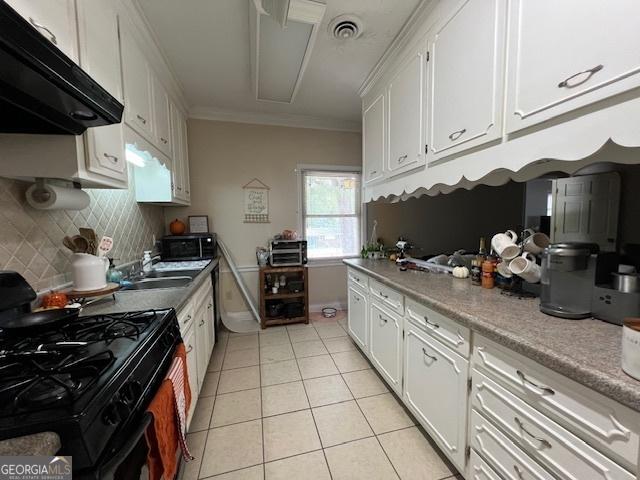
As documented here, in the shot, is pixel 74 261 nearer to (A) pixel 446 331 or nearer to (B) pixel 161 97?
(B) pixel 161 97

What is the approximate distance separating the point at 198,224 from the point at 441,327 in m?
2.82

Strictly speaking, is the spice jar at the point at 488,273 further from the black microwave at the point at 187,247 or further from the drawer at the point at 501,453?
the black microwave at the point at 187,247

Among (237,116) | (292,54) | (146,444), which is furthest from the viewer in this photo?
(237,116)

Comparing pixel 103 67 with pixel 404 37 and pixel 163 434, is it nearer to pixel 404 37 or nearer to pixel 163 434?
pixel 163 434

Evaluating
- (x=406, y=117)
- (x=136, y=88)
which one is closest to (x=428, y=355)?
(x=406, y=117)

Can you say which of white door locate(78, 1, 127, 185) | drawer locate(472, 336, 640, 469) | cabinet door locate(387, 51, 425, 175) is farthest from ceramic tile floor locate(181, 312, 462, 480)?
cabinet door locate(387, 51, 425, 175)

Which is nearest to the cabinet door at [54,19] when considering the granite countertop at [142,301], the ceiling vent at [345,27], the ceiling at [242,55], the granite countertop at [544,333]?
the ceiling at [242,55]

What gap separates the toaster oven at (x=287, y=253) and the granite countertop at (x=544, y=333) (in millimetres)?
1777

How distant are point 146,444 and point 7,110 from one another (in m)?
1.20

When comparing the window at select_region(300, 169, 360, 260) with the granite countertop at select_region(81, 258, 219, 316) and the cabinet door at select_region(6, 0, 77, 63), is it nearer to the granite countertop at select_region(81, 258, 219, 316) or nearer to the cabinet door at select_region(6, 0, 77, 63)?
the granite countertop at select_region(81, 258, 219, 316)

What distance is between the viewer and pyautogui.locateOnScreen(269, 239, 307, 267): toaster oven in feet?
10.3

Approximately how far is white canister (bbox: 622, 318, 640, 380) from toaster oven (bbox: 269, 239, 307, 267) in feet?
8.82

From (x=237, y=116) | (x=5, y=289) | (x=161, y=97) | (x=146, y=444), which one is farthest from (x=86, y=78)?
(x=237, y=116)

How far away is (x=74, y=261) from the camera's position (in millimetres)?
1329
